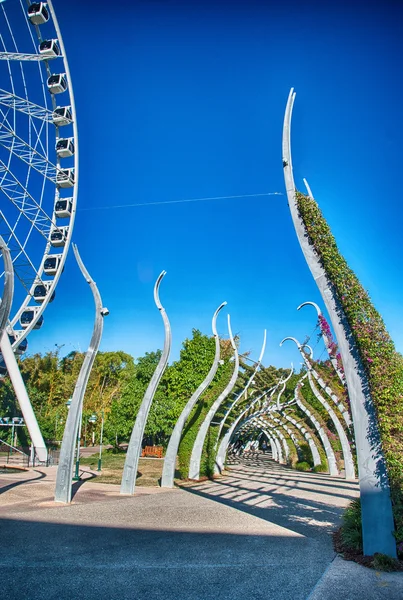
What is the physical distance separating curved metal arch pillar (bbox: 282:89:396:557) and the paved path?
1.03 m

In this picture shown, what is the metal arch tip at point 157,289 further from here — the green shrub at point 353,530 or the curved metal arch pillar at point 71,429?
the green shrub at point 353,530

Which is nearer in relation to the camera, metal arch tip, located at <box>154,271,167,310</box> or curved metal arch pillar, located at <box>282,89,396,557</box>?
curved metal arch pillar, located at <box>282,89,396,557</box>

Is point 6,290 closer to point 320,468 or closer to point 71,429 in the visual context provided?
point 71,429

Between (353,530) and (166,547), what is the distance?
3.78 meters

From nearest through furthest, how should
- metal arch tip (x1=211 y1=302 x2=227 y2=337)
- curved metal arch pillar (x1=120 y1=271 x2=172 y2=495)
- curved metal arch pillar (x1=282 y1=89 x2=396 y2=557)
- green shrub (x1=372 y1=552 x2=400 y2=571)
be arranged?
green shrub (x1=372 y1=552 x2=400 y2=571) → curved metal arch pillar (x1=282 y1=89 x2=396 y2=557) → curved metal arch pillar (x1=120 y1=271 x2=172 y2=495) → metal arch tip (x1=211 y1=302 x2=227 y2=337)

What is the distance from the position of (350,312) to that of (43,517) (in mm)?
9769

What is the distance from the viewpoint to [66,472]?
13984 millimetres

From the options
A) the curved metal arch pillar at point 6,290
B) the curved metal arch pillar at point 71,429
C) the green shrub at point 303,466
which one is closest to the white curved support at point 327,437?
the green shrub at point 303,466

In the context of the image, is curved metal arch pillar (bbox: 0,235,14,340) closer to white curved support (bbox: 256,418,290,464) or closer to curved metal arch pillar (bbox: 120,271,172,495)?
curved metal arch pillar (bbox: 120,271,172,495)

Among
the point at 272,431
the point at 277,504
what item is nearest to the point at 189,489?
the point at 277,504

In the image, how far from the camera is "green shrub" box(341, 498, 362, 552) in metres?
8.09

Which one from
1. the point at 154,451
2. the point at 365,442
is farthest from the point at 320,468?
the point at 365,442

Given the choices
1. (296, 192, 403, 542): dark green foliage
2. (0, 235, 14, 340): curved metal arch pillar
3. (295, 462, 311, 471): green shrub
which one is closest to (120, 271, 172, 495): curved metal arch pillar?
(0, 235, 14, 340): curved metal arch pillar

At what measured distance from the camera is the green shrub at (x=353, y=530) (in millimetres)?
8094
